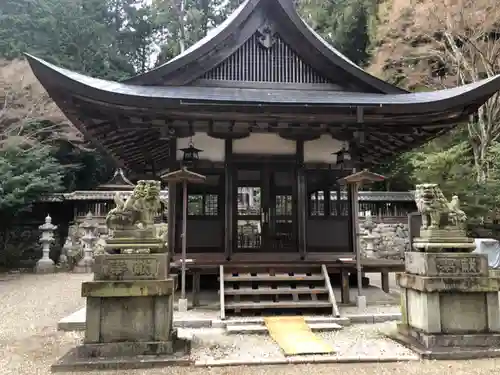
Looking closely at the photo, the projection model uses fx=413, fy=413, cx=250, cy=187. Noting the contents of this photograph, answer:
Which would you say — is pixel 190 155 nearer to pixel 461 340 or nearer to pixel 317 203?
pixel 317 203

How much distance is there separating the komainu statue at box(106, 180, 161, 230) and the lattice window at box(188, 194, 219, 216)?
10.8 feet

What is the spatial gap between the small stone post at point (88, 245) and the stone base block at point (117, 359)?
1169 centimetres

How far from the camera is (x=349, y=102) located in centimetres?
744

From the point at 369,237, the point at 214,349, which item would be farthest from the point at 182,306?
the point at 369,237

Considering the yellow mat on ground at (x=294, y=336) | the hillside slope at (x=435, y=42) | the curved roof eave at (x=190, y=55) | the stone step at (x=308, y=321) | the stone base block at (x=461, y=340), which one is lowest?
the yellow mat on ground at (x=294, y=336)

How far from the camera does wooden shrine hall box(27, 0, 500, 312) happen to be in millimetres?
7844

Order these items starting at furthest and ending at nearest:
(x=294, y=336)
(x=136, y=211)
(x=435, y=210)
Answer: (x=294, y=336)
(x=435, y=210)
(x=136, y=211)

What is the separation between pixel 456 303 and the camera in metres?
5.26

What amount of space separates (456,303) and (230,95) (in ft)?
16.4

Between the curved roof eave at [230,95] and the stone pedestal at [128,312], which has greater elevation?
the curved roof eave at [230,95]

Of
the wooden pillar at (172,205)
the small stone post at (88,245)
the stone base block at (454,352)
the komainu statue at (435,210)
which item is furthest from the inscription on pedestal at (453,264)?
the small stone post at (88,245)

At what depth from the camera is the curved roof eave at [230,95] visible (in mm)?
6535

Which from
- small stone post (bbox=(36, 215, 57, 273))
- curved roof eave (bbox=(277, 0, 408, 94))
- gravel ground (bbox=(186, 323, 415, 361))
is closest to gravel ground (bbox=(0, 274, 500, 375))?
gravel ground (bbox=(186, 323, 415, 361))

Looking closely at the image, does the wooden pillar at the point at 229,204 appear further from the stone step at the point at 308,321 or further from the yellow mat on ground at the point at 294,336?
the yellow mat on ground at the point at 294,336
